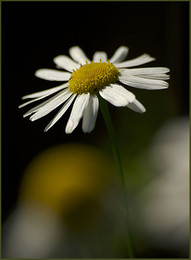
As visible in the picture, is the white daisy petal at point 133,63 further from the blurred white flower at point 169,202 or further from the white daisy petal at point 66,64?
the blurred white flower at point 169,202

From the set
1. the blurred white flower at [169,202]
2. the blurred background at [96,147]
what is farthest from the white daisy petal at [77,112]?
the blurred white flower at [169,202]

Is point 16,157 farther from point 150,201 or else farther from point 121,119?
point 150,201

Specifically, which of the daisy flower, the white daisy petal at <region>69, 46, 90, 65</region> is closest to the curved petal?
the daisy flower

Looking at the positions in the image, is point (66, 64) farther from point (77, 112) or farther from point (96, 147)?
point (96, 147)

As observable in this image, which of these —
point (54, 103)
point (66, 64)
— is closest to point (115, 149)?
point (54, 103)

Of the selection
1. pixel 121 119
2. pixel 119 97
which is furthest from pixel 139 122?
pixel 119 97

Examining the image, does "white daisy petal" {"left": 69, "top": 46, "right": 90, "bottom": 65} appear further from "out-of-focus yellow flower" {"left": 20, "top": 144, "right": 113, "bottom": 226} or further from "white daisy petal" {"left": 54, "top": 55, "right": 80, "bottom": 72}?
"out-of-focus yellow flower" {"left": 20, "top": 144, "right": 113, "bottom": 226}
